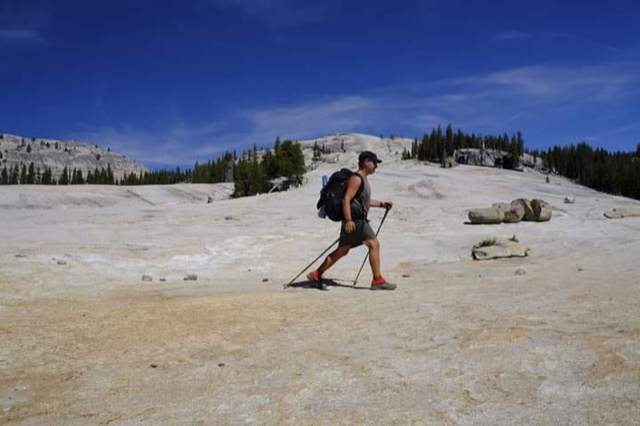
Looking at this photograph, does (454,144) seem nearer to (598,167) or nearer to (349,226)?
(598,167)

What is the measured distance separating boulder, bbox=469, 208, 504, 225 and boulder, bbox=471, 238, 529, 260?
545 centimetres

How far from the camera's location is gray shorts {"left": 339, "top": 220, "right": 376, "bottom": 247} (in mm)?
8164

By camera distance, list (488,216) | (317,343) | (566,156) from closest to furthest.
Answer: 1. (317,343)
2. (488,216)
3. (566,156)

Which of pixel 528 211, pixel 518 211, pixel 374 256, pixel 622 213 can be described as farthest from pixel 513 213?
pixel 374 256

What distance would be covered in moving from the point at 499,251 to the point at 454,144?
370ft

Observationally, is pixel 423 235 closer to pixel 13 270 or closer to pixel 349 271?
pixel 349 271

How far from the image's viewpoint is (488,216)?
18.8m

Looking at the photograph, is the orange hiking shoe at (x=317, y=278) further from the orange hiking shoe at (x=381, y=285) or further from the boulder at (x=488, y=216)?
the boulder at (x=488, y=216)

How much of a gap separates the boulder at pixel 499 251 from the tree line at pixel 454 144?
98.0 m

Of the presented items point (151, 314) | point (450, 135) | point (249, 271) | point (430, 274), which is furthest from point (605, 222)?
point (450, 135)

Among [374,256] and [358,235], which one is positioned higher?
[358,235]

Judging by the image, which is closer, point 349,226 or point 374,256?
point 349,226

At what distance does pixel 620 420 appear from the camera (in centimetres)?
268

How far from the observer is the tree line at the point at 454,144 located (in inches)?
4397
